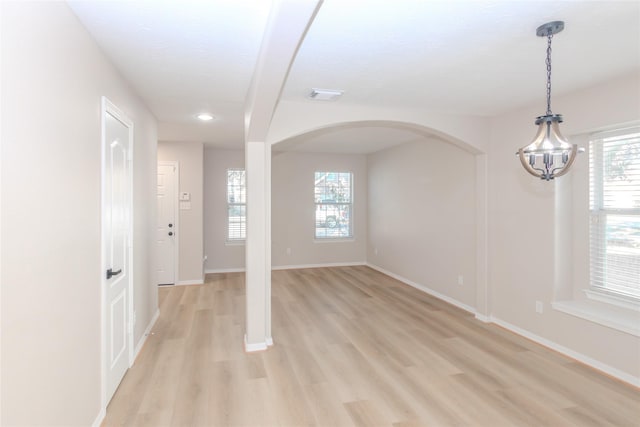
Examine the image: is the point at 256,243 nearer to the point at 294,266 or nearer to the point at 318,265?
the point at 294,266

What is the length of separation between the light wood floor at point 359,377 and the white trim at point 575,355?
0.08 metres

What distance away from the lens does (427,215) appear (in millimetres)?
5527

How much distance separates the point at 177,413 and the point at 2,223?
1743 millimetres

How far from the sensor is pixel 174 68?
255cm

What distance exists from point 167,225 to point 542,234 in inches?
212

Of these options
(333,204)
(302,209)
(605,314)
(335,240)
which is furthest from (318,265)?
(605,314)

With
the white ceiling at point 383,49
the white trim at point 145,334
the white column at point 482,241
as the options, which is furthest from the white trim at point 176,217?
the white column at point 482,241

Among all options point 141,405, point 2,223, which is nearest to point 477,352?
point 141,405

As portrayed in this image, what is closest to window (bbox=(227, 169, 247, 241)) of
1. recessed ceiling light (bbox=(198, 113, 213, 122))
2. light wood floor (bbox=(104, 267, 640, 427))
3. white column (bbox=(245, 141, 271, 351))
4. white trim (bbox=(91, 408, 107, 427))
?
light wood floor (bbox=(104, 267, 640, 427))

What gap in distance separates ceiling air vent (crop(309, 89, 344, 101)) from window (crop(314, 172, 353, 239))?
4106mm

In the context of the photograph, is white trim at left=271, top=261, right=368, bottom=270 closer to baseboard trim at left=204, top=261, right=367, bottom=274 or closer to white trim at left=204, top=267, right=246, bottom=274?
baseboard trim at left=204, top=261, right=367, bottom=274

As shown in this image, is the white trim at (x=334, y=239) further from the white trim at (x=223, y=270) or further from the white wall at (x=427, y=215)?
the white trim at (x=223, y=270)

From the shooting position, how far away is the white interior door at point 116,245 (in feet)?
7.63

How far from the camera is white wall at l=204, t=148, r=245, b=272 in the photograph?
671cm
